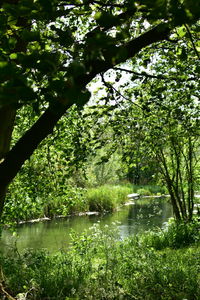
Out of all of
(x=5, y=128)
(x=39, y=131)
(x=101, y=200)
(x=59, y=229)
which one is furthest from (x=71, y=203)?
(x=101, y=200)

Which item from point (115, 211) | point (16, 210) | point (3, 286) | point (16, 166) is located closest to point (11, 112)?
point (16, 166)

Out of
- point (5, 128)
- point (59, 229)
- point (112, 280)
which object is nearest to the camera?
point (5, 128)

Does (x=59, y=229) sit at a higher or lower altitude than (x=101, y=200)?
lower

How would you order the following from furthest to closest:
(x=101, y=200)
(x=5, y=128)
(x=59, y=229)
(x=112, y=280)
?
(x=101, y=200) < (x=59, y=229) < (x=112, y=280) < (x=5, y=128)

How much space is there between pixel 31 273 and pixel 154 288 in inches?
76.0

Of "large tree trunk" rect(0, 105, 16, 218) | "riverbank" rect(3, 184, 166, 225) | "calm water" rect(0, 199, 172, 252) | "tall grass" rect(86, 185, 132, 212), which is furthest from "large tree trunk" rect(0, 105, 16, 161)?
"tall grass" rect(86, 185, 132, 212)

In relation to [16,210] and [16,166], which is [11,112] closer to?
[16,166]

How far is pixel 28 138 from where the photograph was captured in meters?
1.84

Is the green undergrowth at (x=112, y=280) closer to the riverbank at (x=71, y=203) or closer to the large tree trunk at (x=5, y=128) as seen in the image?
the riverbank at (x=71, y=203)

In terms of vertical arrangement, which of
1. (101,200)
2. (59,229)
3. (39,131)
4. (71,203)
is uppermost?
(101,200)

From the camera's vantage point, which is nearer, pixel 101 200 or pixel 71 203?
pixel 71 203

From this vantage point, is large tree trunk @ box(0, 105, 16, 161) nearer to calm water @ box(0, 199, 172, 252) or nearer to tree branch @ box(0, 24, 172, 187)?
tree branch @ box(0, 24, 172, 187)

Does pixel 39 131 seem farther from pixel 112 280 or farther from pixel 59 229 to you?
pixel 59 229

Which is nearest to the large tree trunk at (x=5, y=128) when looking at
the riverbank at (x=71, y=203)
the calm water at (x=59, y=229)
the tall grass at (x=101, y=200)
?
the riverbank at (x=71, y=203)
